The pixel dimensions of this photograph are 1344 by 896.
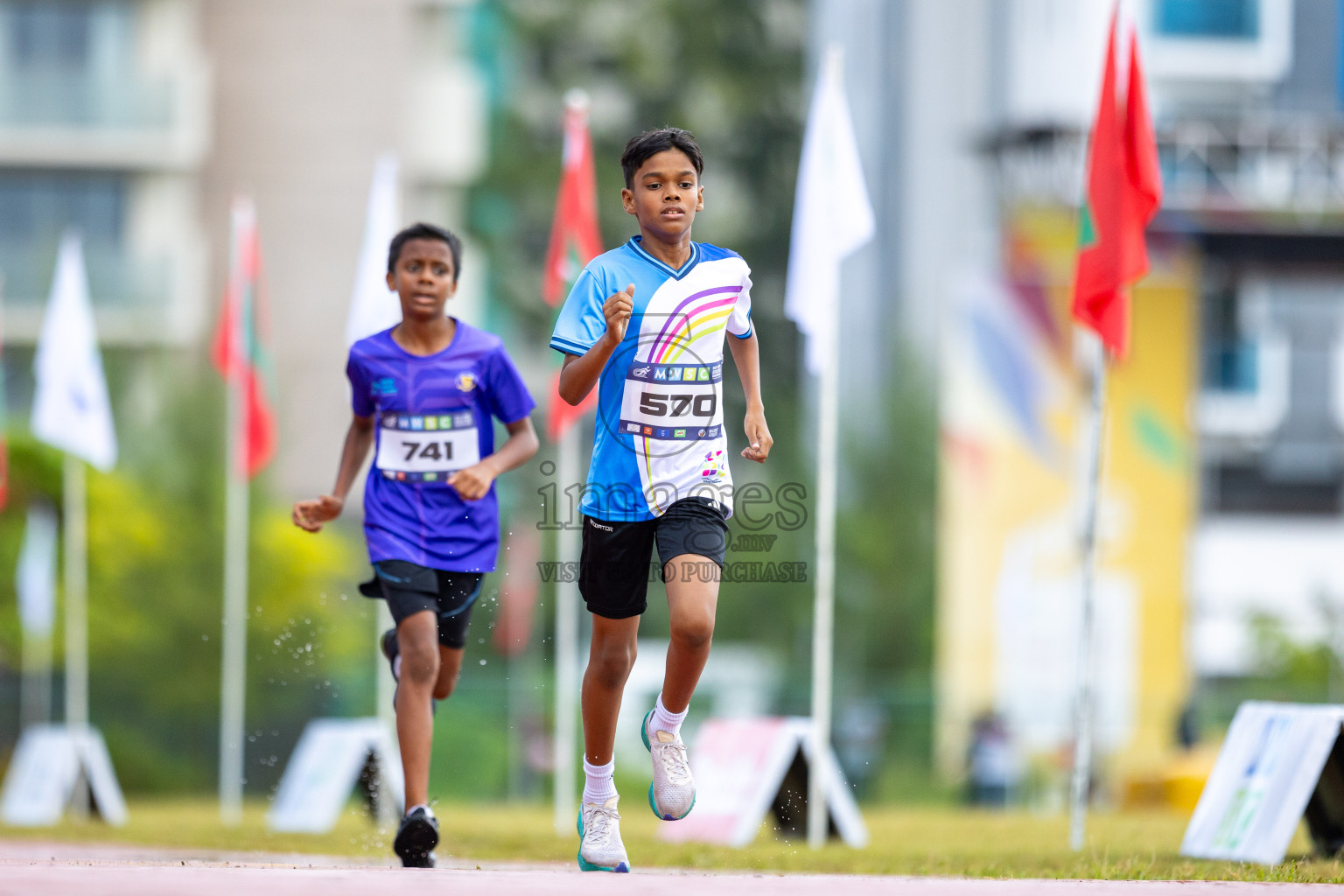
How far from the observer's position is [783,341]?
41562mm

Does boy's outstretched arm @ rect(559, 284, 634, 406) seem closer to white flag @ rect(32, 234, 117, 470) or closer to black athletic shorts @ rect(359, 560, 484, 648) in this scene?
black athletic shorts @ rect(359, 560, 484, 648)

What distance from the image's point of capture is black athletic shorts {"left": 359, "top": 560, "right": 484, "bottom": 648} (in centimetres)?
768

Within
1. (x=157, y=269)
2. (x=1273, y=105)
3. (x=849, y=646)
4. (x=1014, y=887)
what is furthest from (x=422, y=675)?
(x=1273, y=105)

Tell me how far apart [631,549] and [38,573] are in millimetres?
23677

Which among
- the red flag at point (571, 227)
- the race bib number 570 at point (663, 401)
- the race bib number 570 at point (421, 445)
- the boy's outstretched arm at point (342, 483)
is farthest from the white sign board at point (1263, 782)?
the red flag at point (571, 227)

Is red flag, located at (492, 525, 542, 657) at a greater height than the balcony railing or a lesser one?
lesser

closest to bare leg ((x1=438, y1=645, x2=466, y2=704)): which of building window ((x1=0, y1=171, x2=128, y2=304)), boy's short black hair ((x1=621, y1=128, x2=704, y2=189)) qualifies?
boy's short black hair ((x1=621, y1=128, x2=704, y2=189))

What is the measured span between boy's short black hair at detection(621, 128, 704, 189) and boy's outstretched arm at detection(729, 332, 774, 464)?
25.8 inches

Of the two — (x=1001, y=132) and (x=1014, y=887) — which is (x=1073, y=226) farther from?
(x=1014, y=887)

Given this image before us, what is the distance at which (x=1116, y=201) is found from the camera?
1164cm

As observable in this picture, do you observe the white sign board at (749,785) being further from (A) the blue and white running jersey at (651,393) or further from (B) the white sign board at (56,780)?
(B) the white sign board at (56,780)

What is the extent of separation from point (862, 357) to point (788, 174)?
4317 millimetres

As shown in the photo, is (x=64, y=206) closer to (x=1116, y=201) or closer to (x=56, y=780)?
(x=56, y=780)

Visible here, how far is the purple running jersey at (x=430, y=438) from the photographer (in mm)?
7746
